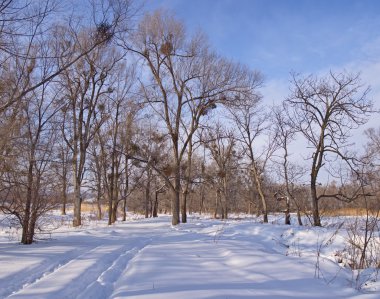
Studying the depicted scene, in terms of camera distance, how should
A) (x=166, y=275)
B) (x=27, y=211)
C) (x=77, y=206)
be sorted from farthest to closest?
(x=77, y=206), (x=27, y=211), (x=166, y=275)

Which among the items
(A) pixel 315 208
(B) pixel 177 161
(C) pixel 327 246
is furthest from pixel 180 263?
(B) pixel 177 161

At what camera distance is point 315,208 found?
18.5 metres

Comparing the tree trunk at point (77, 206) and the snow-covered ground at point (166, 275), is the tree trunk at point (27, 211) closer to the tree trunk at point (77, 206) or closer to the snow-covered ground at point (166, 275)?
the snow-covered ground at point (166, 275)

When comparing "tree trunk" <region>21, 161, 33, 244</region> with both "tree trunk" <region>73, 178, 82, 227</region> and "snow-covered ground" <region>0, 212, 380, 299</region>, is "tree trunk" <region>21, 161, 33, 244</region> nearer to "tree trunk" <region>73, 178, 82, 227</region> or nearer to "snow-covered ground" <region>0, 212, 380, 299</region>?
"snow-covered ground" <region>0, 212, 380, 299</region>

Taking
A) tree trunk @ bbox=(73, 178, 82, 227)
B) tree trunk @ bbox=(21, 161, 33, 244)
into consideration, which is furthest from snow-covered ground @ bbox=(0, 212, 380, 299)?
tree trunk @ bbox=(73, 178, 82, 227)

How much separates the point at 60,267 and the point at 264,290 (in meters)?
3.95

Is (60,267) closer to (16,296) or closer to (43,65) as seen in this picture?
(16,296)

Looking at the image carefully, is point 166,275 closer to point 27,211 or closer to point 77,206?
point 27,211

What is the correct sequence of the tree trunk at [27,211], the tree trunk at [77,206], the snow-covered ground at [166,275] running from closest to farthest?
1. the snow-covered ground at [166,275]
2. the tree trunk at [27,211]
3. the tree trunk at [77,206]

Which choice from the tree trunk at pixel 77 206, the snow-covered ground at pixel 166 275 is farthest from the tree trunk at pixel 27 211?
the tree trunk at pixel 77 206

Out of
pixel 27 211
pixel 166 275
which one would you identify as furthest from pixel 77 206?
pixel 166 275

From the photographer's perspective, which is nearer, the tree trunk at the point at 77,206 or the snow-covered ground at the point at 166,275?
the snow-covered ground at the point at 166,275

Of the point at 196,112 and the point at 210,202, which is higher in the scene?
the point at 196,112

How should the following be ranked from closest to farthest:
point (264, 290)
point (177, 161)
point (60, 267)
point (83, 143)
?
1. point (264, 290)
2. point (60, 267)
3. point (177, 161)
4. point (83, 143)
